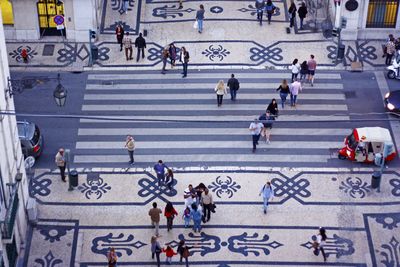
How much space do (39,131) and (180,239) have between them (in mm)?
9027

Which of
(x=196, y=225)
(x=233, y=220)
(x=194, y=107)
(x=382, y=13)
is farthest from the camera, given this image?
(x=382, y=13)

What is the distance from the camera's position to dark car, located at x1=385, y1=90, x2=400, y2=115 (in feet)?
139

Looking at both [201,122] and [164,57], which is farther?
[164,57]

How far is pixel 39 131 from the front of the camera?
40.3 meters

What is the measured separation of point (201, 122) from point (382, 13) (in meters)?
14.9

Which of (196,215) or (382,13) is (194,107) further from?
(382,13)

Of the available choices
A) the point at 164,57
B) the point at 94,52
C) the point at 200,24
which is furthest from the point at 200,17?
the point at 94,52

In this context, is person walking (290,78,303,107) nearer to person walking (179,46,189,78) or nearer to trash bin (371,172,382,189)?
person walking (179,46,189,78)

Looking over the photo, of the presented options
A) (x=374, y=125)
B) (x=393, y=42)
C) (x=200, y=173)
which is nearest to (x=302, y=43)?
(x=393, y=42)

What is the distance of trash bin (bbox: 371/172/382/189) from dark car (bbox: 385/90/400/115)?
5.23m

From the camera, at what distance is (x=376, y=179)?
38.0m

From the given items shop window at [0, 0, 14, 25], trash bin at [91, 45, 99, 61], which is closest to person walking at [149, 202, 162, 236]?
trash bin at [91, 45, 99, 61]

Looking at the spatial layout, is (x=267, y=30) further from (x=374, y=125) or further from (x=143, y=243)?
(x=143, y=243)

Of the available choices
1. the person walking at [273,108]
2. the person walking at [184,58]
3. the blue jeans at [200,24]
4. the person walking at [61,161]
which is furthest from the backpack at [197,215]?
the blue jeans at [200,24]
